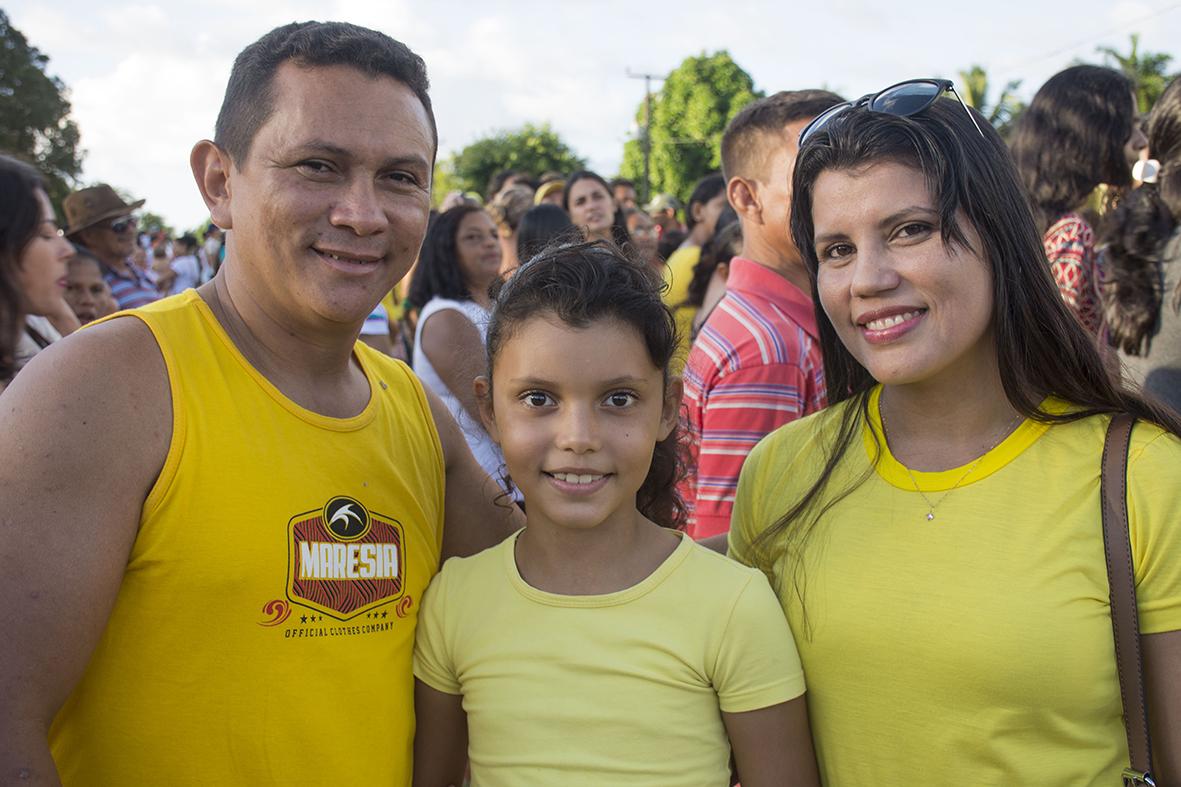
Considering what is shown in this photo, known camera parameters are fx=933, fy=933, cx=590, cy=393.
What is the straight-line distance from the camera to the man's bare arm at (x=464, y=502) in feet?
8.02

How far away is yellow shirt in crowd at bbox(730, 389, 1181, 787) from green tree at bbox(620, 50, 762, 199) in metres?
50.7

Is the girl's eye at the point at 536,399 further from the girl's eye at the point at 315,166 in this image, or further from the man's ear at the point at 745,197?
the man's ear at the point at 745,197

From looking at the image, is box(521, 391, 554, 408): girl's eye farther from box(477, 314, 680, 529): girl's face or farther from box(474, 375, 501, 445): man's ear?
box(474, 375, 501, 445): man's ear

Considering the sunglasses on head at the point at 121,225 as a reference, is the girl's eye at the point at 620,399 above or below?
below

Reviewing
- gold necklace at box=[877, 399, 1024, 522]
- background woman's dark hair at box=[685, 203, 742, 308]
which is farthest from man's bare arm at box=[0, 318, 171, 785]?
background woman's dark hair at box=[685, 203, 742, 308]

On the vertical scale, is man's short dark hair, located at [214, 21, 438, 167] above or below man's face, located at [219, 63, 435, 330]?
above

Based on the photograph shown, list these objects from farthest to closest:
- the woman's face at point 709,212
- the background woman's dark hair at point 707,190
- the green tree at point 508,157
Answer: the green tree at point 508,157 < the background woman's dark hair at point 707,190 < the woman's face at point 709,212

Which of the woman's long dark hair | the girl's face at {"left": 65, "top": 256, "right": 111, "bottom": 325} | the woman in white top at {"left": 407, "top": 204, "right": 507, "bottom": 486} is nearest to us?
the woman's long dark hair

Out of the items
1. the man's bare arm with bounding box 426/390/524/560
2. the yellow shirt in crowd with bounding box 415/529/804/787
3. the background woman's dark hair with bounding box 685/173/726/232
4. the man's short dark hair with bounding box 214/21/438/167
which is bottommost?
the yellow shirt in crowd with bounding box 415/529/804/787

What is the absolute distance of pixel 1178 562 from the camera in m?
1.69

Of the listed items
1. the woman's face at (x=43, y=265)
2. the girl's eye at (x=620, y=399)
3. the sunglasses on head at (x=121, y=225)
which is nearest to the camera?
the girl's eye at (x=620, y=399)

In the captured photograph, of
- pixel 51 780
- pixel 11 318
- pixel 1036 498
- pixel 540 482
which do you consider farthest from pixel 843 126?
pixel 11 318

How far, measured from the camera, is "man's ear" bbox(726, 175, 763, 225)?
11.8 ft

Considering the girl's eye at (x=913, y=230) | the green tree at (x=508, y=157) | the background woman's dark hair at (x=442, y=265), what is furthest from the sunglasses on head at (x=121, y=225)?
the green tree at (x=508, y=157)
